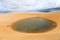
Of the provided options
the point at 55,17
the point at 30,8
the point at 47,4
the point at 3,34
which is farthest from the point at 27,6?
the point at 3,34

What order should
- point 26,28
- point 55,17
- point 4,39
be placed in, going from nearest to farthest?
point 4,39 < point 26,28 < point 55,17

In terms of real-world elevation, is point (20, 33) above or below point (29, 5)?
below

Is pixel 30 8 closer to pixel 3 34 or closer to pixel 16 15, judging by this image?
pixel 16 15

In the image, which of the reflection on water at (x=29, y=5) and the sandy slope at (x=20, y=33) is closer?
the sandy slope at (x=20, y=33)

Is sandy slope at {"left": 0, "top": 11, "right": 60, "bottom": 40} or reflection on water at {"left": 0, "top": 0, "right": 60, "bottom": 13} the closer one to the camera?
sandy slope at {"left": 0, "top": 11, "right": 60, "bottom": 40}

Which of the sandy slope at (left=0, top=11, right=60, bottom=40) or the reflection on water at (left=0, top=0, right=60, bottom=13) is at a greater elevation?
the reflection on water at (left=0, top=0, right=60, bottom=13)

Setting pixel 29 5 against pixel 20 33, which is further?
pixel 29 5

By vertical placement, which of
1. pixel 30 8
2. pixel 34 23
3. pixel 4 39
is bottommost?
pixel 4 39

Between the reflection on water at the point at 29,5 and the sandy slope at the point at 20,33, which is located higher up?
the reflection on water at the point at 29,5
